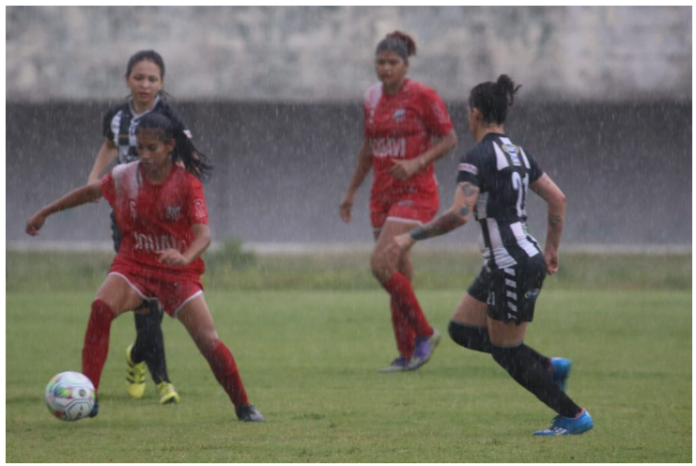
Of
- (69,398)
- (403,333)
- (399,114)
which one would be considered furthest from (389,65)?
(69,398)

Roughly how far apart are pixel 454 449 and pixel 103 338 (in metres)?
1.92

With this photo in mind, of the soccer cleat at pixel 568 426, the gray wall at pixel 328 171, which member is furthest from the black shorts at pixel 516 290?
the gray wall at pixel 328 171

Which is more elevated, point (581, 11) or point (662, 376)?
point (581, 11)

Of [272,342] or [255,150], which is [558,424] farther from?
[255,150]

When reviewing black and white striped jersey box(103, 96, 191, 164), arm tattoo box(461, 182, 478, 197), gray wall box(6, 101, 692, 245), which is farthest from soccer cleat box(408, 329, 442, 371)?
gray wall box(6, 101, 692, 245)

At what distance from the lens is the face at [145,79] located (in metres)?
7.92

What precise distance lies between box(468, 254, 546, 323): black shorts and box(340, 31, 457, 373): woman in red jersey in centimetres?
278

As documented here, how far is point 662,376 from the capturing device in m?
9.14

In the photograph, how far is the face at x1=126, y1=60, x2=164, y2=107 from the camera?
7922 mm

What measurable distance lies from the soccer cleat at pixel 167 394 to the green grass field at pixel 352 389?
104 mm

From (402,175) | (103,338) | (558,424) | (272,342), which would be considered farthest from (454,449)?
(272,342)

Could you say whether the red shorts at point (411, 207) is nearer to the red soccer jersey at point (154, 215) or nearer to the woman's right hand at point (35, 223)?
the red soccer jersey at point (154, 215)

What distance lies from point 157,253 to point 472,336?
→ 5.48ft

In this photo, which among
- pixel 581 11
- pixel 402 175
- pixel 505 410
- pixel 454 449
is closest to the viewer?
pixel 454 449
